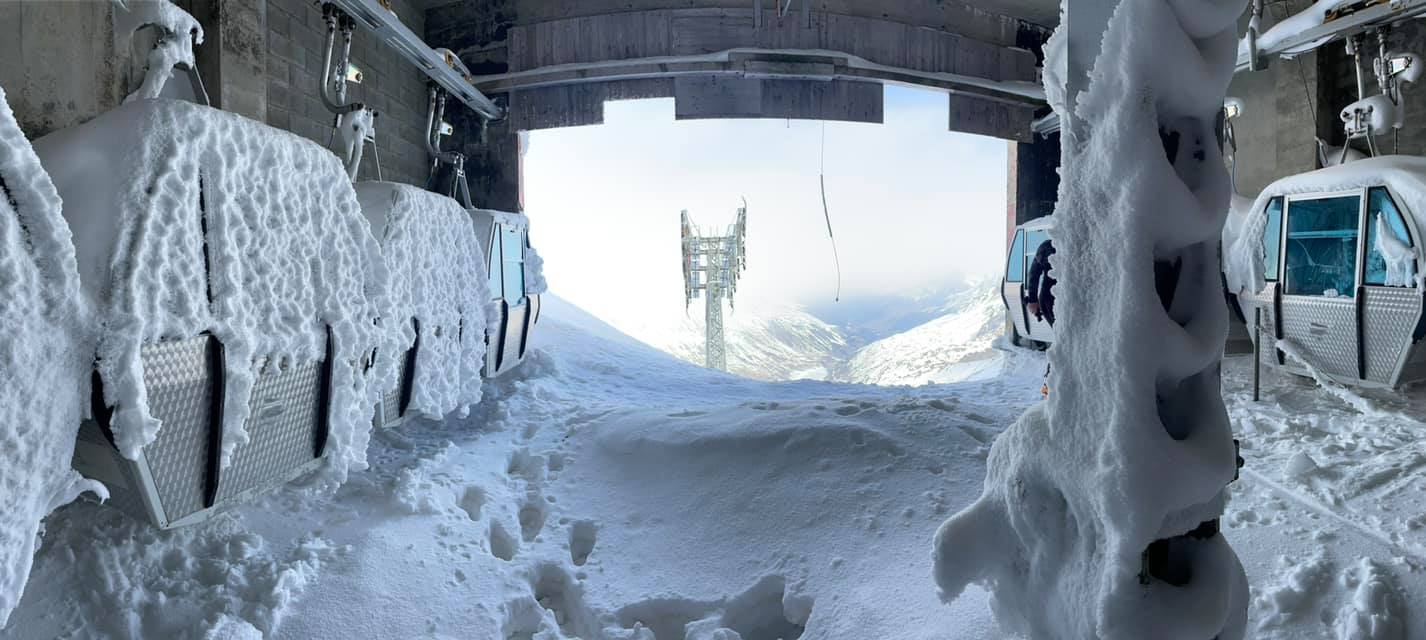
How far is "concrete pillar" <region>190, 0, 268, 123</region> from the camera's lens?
385 cm

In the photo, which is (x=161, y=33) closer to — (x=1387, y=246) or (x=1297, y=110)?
(x=1387, y=246)

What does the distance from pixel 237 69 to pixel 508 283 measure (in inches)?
80.7

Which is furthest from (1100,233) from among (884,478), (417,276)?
(417,276)

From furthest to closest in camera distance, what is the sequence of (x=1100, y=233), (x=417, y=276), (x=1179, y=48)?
(x=417, y=276)
(x=1100, y=233)
(x=1179, y=48)

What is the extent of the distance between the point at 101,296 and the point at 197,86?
1.61m

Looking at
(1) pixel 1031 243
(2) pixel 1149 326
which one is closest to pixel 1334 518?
(2) pixel 1149 326

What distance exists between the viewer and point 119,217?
5.79 ft

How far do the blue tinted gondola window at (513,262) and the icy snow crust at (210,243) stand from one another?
2252 mm

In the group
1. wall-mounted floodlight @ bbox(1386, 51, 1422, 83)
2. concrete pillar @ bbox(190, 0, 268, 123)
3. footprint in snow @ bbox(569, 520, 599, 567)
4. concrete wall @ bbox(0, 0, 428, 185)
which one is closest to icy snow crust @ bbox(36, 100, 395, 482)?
concrete wall @ bbox(0, 0, 428, 185)

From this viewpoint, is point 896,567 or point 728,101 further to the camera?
point 728,101

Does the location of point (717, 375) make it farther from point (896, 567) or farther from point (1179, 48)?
point (1179, 48)

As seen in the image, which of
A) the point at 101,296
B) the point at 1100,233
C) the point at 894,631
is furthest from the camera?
the point at 894,631

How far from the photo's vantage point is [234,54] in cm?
400

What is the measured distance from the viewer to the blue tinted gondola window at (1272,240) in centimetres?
443
